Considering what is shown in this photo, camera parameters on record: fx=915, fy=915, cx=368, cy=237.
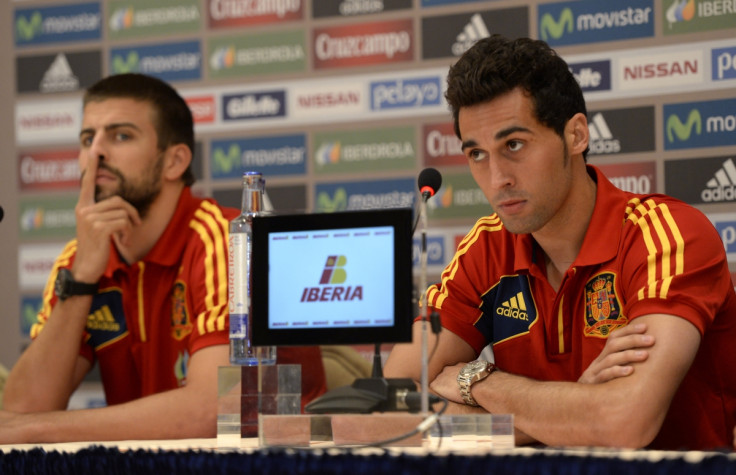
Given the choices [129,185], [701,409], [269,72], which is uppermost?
[269,72]

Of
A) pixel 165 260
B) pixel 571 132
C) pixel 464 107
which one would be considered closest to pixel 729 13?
pixel 571 132

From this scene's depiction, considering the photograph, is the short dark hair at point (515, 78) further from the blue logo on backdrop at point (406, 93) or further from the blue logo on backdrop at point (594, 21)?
the blue logo on backdrop at point (406, 93)

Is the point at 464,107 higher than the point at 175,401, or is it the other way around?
the point at 464,107

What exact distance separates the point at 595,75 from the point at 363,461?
2188 mm

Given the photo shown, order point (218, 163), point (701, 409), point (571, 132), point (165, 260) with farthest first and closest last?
1. point (218, 163)
2. point (165, 260)
3. point (571, 132)
4. point (701, 409)

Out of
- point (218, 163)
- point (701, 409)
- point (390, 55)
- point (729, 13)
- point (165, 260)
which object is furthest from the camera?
point (218, 163)

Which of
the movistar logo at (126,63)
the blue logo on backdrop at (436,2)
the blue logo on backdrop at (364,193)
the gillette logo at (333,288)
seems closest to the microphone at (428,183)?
the gillette logo at (333,288)

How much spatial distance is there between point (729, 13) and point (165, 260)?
189 cm

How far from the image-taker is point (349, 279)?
145 centimetres

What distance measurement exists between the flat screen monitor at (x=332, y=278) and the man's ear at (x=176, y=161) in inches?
51.5

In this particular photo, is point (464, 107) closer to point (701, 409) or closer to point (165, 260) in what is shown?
point (701, 409)

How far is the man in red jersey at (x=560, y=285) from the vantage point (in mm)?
1663

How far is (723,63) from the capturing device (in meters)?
2.87

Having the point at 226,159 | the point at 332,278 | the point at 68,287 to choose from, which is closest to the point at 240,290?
the point at 332,278
